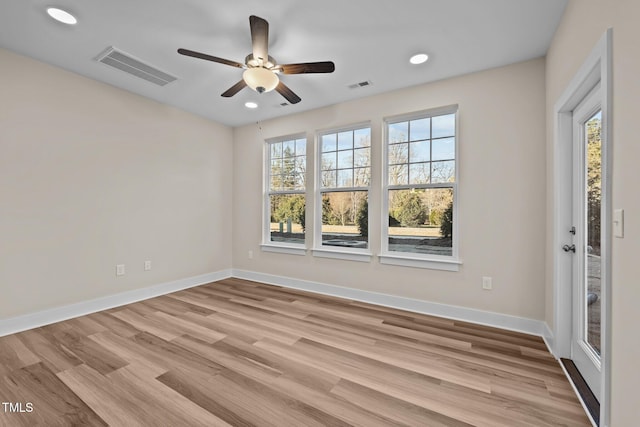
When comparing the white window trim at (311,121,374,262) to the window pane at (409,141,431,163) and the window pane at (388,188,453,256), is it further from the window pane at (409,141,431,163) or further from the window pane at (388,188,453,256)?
the window pane at (409,141,431,163)

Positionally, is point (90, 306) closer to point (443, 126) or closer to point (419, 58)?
point (419, 58)

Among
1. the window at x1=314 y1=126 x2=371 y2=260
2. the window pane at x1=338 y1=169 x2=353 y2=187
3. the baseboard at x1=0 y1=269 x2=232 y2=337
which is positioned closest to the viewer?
the baseboard at x1=0 y1=269 x2=232 y2=337

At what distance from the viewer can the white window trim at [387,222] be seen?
3.19 metres

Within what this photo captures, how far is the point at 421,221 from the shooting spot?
136 inches

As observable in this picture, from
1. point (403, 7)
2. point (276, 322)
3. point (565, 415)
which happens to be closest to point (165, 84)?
point (403, 7)

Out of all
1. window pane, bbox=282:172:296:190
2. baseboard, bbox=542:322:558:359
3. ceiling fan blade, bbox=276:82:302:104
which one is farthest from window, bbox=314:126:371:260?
baseboard, bbox=542:322:558:359

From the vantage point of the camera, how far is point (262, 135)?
476cm

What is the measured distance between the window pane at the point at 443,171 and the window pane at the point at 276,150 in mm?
2493

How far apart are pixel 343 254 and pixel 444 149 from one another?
1876 millimetres

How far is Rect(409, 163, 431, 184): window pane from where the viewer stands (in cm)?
342

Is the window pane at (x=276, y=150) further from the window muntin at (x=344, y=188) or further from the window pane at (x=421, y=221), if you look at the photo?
the window pane at (x=421, y=221)

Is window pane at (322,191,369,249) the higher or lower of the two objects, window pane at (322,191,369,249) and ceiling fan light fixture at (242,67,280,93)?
the lower

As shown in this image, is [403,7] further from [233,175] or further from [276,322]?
[233,175]

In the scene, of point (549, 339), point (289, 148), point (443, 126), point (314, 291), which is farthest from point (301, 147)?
point (549, 339)
